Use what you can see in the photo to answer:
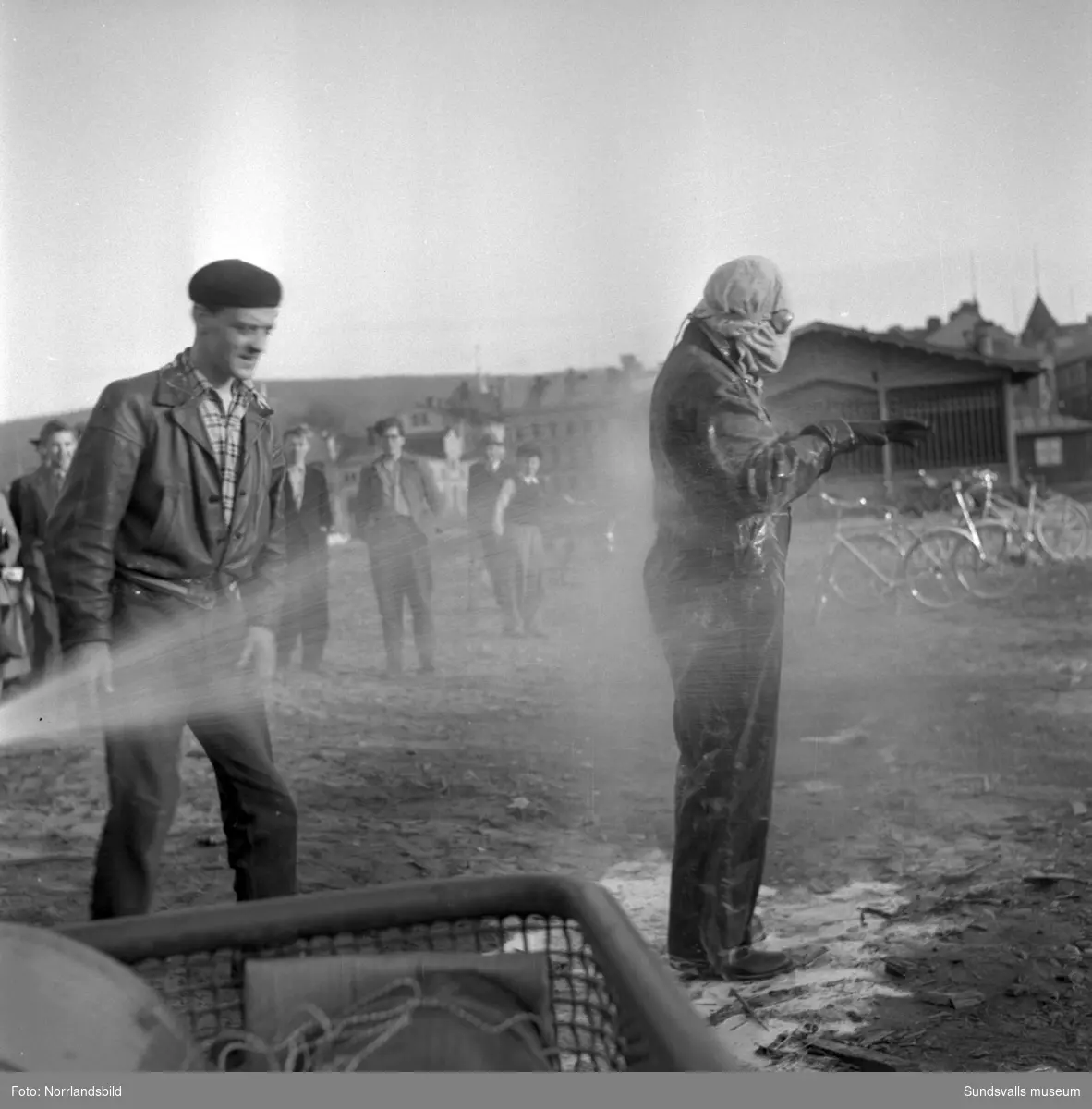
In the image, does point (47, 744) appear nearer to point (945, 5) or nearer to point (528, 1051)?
point (528, 1051)

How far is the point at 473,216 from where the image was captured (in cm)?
243

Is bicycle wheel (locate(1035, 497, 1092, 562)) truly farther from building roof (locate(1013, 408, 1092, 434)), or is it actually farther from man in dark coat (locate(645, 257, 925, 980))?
man in dark coat (locate(645, 257, 925, 980))

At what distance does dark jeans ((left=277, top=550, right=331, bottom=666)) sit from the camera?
243 cm

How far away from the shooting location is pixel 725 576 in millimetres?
2412

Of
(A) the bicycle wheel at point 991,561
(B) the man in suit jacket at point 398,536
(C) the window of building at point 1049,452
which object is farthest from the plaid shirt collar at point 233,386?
(C) the window of building at point 1049,452

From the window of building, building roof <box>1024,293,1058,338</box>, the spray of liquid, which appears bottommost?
the spray of liquid

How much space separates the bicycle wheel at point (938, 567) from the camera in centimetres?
257

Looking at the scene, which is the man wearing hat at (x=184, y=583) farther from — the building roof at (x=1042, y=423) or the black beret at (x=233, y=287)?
the building roof at (x=1042, y=423)

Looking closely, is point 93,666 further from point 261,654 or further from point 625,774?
point 625,774

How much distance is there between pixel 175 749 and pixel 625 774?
826 millimetres

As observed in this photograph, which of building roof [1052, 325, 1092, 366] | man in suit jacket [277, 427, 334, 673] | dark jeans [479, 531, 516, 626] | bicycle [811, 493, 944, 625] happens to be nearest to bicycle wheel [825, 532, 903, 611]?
bicycle [811, 493, 944, 625]

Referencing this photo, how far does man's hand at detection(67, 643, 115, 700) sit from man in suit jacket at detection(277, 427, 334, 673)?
301mm

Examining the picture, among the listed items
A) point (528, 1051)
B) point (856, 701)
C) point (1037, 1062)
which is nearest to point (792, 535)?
point (856, 701)

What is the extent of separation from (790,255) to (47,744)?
1.64m
